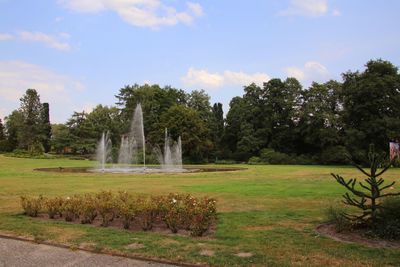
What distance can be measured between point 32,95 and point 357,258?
7391 cm

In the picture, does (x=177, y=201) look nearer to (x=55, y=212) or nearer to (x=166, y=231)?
(x=166, y=231)

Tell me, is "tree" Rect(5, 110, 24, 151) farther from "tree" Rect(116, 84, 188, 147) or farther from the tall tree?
the tall tree

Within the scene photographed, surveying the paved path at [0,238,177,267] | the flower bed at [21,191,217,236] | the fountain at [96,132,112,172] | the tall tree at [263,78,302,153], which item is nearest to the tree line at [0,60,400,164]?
the tall tree at [263,78,302,153]

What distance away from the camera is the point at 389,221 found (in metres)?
7.58

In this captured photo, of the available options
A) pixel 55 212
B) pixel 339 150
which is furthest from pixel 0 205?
pixel 339 150

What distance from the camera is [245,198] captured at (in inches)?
538

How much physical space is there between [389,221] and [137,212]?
4969mm

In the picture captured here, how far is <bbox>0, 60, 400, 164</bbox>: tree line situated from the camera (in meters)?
40.1

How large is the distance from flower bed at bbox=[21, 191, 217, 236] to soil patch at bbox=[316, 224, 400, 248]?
232cm

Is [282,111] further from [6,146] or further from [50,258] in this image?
[50,258]

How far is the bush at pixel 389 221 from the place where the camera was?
24.1 ft

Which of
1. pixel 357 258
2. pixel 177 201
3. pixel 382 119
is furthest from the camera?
pixel 382 119

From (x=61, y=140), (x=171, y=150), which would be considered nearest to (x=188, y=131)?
(x=171, y=150)

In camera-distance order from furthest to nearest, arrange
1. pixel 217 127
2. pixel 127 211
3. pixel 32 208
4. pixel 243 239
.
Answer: pixel 217 127 → pixel 32 208 → pixel 127 211 → pixel 243 239
